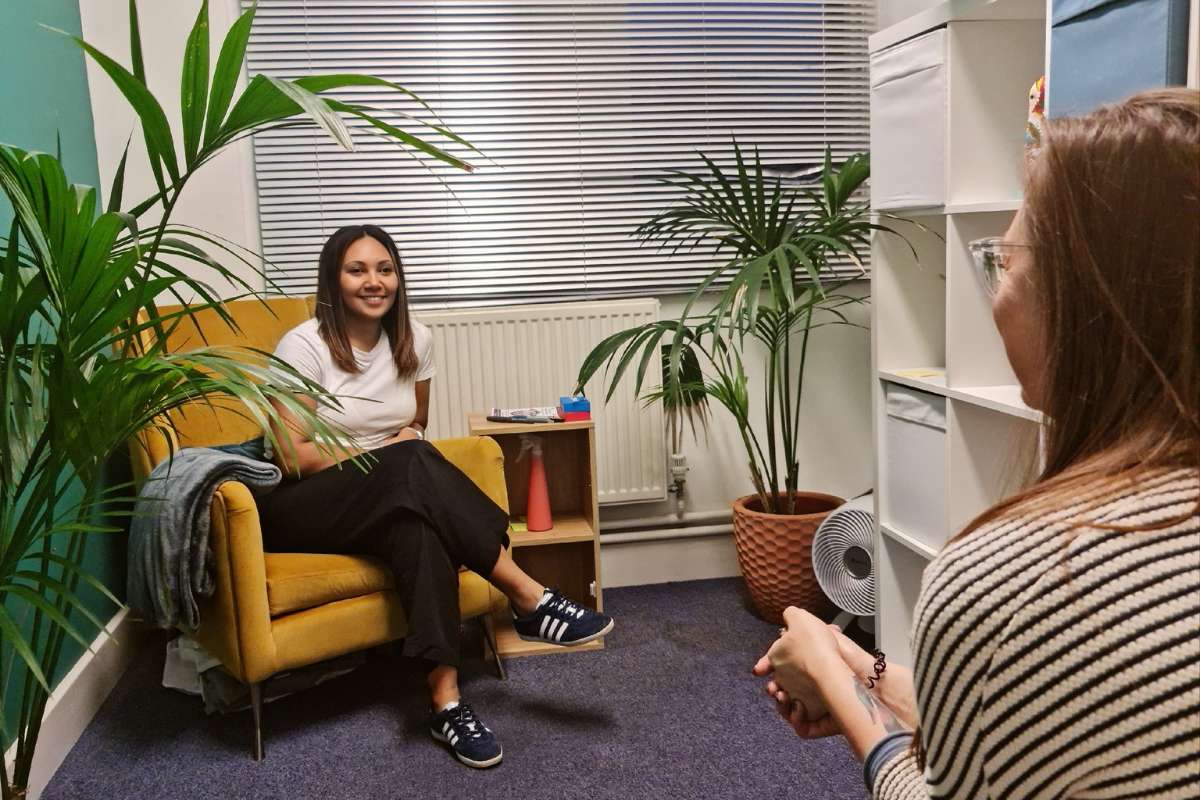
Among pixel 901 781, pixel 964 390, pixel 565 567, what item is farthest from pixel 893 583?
pixel 901 781

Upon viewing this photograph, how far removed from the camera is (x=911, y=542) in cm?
236

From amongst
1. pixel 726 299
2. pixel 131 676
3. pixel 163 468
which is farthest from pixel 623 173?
pixel 131 676

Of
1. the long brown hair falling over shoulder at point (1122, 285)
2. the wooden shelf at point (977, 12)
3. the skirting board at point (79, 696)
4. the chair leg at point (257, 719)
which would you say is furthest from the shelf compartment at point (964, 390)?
the skirting board at point (79, 696)

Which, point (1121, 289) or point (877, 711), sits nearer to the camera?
point (1121, 289)

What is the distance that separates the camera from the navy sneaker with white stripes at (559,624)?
8.17ft

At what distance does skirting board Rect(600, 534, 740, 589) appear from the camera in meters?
3.27

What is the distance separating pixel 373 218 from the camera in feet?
10.2

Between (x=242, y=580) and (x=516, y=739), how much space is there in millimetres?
683

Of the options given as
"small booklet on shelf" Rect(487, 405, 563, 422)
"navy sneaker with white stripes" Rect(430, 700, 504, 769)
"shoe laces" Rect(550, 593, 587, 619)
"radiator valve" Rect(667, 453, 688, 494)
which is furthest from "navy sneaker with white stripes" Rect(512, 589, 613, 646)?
"radiator valve" Rect(667, 453, 688, 494)

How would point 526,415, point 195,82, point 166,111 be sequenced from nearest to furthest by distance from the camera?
point 195,82, point 526,415, point 166,111

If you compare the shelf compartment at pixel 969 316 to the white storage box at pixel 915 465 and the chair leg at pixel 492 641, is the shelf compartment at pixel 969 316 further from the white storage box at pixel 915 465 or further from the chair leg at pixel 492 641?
the chair leg at pixel 492 641

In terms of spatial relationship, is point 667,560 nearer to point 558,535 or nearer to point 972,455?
point 558,535

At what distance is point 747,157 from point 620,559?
1.33 meters

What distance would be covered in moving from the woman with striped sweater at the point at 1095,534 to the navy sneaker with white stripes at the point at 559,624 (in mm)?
1770
